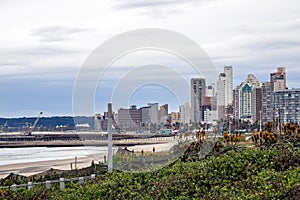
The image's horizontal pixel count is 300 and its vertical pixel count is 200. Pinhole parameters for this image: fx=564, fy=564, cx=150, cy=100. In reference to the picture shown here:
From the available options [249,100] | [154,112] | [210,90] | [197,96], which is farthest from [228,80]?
[249,100]

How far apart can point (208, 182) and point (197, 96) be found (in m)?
3.95

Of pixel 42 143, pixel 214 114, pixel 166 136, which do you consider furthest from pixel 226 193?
pixel 42 143

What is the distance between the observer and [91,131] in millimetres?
11430

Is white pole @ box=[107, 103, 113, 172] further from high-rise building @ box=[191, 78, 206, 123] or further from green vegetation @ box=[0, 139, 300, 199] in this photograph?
high-rise building @ box=[191, 78, 206, 123]

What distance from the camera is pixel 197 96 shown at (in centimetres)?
1204

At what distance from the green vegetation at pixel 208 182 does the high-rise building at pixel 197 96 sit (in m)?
2.10

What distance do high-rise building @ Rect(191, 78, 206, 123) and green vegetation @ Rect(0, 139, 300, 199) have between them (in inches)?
82.7

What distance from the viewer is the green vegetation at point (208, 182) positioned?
7.34m

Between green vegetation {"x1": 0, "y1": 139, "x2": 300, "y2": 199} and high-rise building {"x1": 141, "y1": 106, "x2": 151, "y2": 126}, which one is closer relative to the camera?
green vegetation {"x1": 0, "y1": 139, "x2": 300, "y2": 199}

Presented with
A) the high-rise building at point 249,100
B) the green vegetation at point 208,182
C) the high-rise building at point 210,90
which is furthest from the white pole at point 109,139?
the high-rise building at point 249,100

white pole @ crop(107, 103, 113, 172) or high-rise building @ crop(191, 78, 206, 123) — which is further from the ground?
high-rise building @ crop(191, 78, 206, 123)

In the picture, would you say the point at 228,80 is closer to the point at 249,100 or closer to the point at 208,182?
the point at 208,182

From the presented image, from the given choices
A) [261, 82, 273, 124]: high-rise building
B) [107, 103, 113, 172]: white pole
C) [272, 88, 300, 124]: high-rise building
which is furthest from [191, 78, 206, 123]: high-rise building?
[261, 82, 273, 124]: high-rise building

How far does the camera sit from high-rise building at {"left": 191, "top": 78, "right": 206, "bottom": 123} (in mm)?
11695
